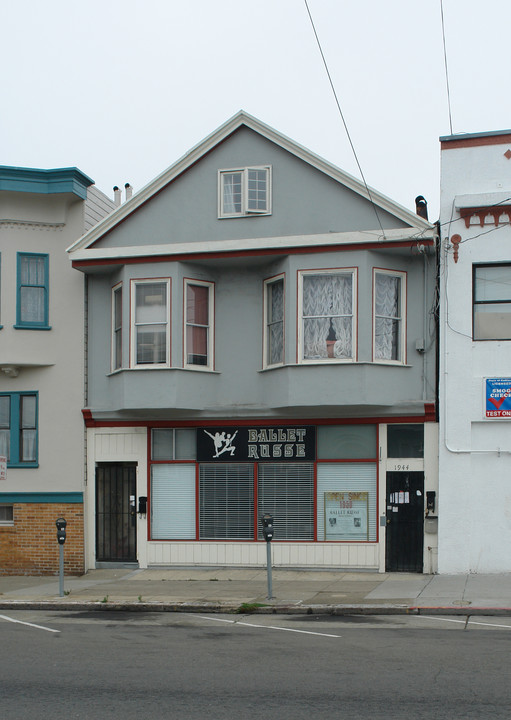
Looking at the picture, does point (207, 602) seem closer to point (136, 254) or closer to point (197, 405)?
point (197, 405)

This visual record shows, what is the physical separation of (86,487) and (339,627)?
8.41 meters

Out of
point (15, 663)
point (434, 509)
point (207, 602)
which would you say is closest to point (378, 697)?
point (15, 663)

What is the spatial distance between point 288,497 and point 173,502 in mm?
2459

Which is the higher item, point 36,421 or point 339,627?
point 36,421

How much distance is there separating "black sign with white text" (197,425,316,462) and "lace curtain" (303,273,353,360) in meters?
1.70

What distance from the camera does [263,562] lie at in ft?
59.9

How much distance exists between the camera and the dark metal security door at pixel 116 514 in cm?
1895

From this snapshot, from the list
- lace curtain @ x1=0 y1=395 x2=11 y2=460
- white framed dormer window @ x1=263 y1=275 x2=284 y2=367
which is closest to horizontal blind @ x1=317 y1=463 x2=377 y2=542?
white framed dormer window @ x1=263 y1=275 x2=284 y2=367

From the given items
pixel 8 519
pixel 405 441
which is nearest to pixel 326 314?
pixel 405 441

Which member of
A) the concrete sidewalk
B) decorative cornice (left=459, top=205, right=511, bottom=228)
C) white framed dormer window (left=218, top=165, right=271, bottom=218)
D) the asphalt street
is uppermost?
white framed dormer window (left=218, top=165, right=271, bottom=218)

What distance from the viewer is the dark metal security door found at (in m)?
19.0

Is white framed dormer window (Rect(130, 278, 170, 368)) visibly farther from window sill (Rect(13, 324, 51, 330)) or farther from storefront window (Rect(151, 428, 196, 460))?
window sill (Rect(13, 324, 51, 330))

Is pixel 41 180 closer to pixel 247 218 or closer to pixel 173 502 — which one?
pixel 247 218

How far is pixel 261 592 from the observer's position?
15.4 meters
